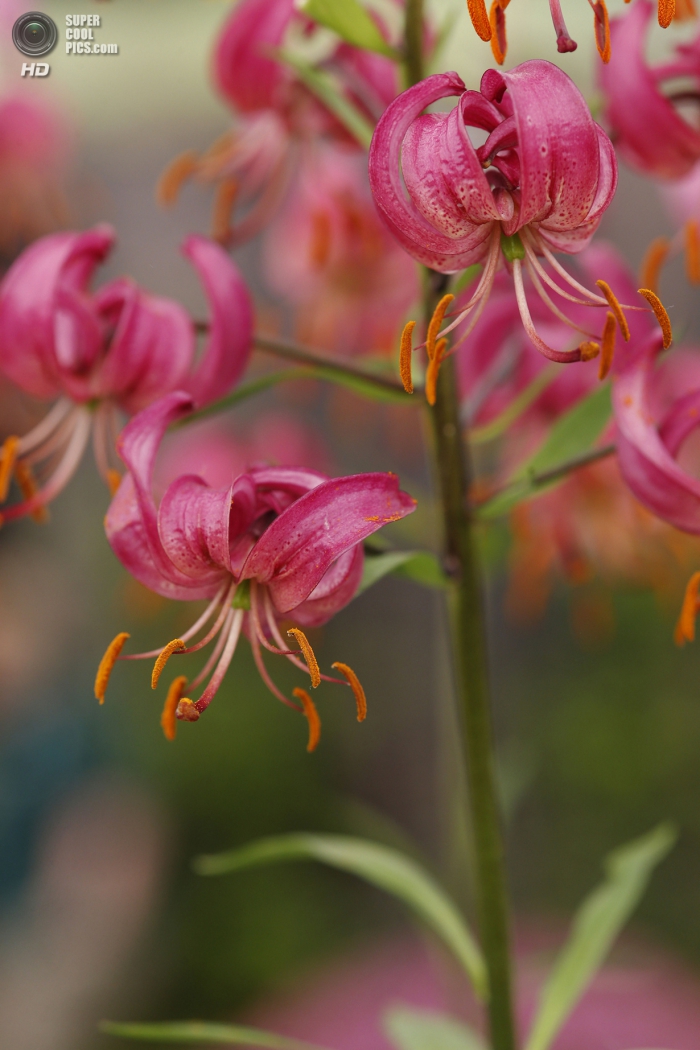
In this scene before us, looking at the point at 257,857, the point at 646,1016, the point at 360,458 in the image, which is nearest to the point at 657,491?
the point at 257,857

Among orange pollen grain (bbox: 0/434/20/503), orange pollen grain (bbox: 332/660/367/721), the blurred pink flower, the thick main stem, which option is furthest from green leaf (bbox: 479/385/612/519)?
the blurred pink flower

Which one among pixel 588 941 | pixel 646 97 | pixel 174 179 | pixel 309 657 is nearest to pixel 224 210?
pixel 174 179

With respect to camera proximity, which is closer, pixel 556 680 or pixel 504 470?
pixel 504 470

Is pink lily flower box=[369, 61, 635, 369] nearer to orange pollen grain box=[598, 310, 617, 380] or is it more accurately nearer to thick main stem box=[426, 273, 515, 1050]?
orange pollen grain box=[598, 310, 617, 380]

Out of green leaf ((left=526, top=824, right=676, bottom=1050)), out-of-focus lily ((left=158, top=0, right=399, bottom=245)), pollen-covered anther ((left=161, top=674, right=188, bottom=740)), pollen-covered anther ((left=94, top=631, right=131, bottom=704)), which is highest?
out-of-focus lily ((left=158, top=0, right=399, bottom=245))

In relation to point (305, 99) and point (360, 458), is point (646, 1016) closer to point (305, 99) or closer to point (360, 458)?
point (360, 458)

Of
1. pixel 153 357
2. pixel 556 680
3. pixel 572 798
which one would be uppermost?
pixel 153 357

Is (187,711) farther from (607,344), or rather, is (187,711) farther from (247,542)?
(607,344)
